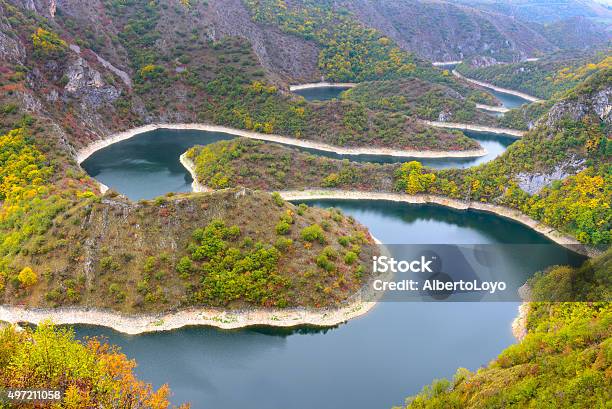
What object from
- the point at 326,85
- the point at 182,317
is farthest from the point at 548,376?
the point at 326,85

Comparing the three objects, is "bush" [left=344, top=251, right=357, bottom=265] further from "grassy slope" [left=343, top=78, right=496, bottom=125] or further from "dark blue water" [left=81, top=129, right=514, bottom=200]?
"grassy slope" [left=343, top=78, right=496, bottom=125]

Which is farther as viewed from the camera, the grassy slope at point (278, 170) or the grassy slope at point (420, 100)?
the grassy slope at point (420, 100)

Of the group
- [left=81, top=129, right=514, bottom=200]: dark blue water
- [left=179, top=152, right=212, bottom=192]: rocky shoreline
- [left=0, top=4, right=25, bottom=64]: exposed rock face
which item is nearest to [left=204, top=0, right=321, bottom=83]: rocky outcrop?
[left=81, top=129, right=514, bottom=200]: dark blue water

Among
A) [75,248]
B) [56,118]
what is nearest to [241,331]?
[75,248]

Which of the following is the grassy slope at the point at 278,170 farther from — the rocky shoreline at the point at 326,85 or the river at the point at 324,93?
the rocky shoreline at the point at 326,85

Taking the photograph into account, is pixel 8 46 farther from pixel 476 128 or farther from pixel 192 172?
pixel 476 128

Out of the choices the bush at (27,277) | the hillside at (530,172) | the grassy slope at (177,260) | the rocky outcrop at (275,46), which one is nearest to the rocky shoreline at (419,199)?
the hillside at (530,172)
